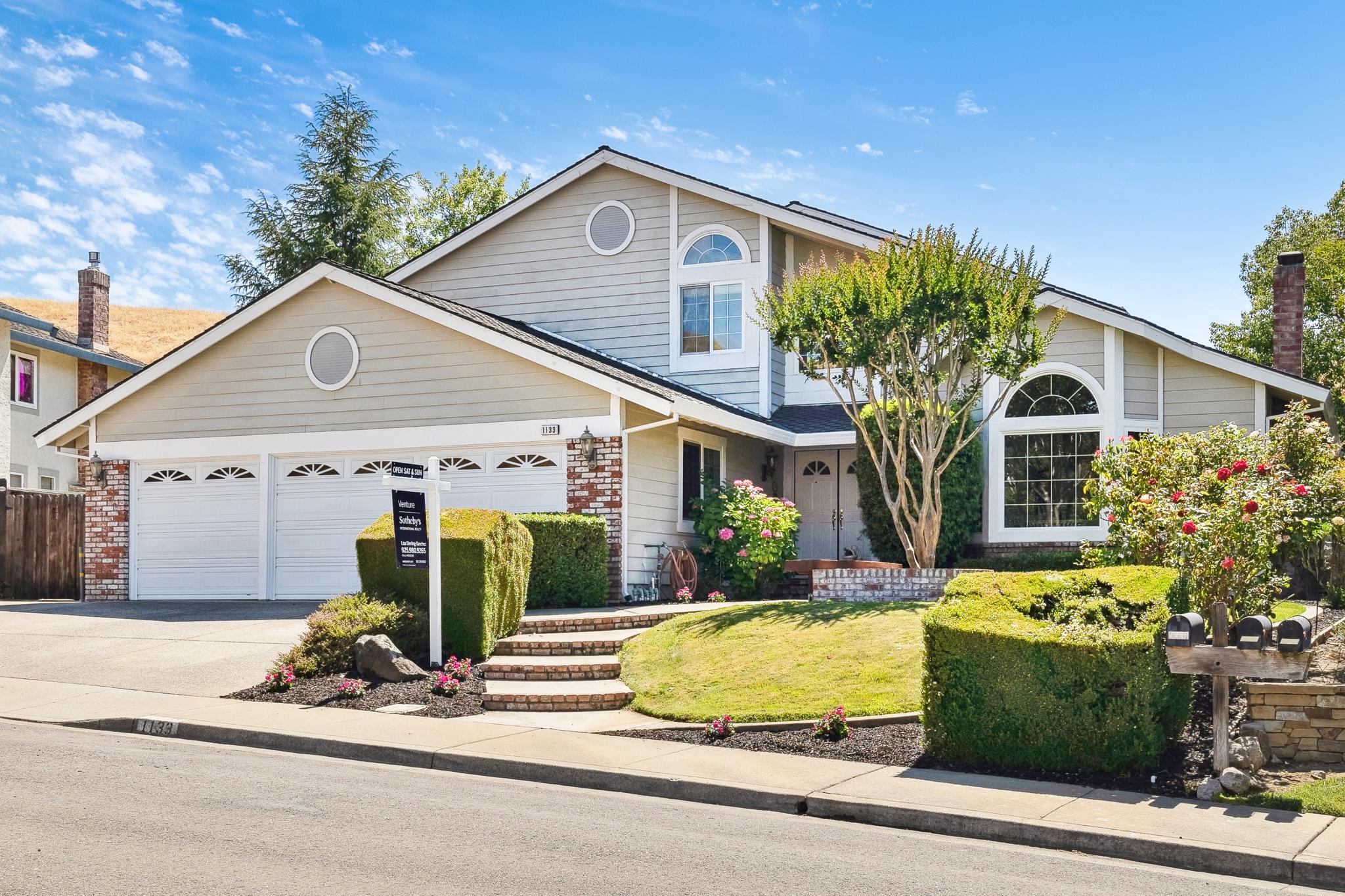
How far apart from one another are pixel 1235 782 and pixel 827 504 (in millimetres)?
13250

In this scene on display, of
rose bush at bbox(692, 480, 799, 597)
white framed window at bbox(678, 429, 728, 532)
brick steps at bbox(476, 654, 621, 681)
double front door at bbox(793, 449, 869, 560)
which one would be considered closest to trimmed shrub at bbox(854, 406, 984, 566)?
rose bush at bbox(692, 480, 799, 597)

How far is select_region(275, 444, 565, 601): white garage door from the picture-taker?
18.0 metres

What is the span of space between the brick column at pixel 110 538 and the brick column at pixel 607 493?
7952mm

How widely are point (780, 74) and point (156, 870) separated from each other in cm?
1271

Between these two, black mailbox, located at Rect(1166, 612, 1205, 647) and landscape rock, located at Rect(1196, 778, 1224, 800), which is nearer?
landscape rock, located at Rect(1196, 778, 1224, 800)

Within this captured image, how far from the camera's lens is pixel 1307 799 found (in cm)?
784

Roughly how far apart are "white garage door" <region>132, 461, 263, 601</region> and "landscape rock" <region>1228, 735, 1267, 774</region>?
14.7 metres

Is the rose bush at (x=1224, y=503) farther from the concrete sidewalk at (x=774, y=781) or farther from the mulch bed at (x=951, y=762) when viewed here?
the concrete sidewalk at (x=774, y=781)

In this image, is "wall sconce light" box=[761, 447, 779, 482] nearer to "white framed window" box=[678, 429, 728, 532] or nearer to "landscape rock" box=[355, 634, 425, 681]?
"white framed window" box=[678, 429, 728, 532]

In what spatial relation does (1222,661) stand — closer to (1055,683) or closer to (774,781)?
(1055,683)

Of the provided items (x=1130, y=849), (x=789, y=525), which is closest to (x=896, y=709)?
(x=1130, y=849)

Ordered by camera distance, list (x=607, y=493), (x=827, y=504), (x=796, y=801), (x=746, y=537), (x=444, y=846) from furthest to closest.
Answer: (x=827, y=504) → (x=746, y=537) → (x=607, y=493) → (x=796, y=801) → (x=444, y=846)

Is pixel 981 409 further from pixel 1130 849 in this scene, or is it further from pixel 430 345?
pixel 1130 849

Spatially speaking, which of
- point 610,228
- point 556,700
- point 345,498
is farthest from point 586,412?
point 556,700
